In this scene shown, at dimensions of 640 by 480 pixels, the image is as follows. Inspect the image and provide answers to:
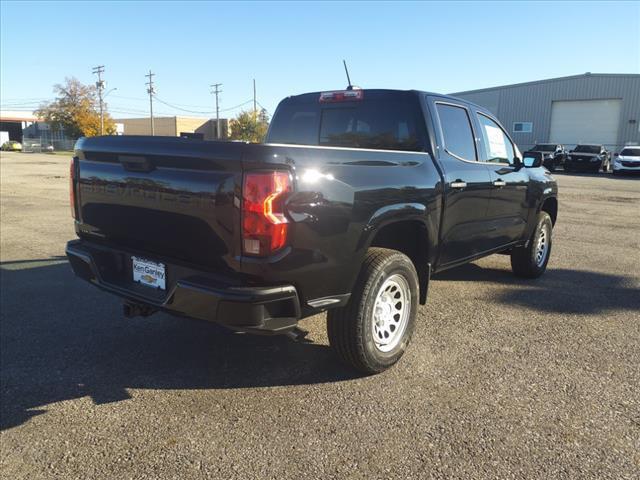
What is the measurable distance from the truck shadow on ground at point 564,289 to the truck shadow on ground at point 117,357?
8.34 feet

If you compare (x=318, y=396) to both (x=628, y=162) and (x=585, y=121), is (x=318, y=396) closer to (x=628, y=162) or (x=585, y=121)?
(x=628, y=162)

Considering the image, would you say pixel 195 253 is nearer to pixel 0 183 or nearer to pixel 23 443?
pixel 23 443

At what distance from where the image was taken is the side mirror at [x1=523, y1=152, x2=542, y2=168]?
5390 millimetres

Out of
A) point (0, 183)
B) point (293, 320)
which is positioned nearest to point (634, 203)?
point (293, 320)

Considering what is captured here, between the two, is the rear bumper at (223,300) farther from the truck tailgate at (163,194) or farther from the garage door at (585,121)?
the garage door at (585,121)

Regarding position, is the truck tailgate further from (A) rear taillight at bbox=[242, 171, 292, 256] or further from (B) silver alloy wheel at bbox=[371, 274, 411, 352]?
(B) silver alloy wheel at bbox=[371, 274, 411, 352]

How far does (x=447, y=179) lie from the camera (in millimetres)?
4020

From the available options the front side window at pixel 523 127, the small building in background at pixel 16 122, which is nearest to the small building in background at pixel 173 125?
the small building in background at pixel 16 122

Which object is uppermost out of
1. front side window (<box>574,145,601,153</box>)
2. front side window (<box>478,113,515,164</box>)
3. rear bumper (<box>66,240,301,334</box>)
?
front side window (<box>574,145,601,153</box>)

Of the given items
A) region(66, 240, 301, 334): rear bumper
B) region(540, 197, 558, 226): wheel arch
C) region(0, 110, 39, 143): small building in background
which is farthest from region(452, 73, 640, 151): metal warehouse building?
region(0, 110, 39, 143): small building in background

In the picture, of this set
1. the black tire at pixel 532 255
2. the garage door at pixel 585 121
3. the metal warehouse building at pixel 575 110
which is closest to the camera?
the black tire at pixel 532 255

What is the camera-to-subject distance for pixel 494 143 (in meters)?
5.18

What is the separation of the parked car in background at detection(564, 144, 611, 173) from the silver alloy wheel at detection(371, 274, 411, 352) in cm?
2981

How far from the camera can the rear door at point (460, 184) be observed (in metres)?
4.11
